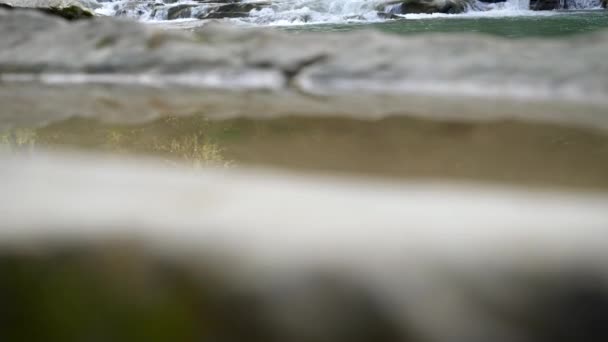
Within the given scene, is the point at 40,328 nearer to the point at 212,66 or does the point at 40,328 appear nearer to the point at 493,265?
the point at 493,265

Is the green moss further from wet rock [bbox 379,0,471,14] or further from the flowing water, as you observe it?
wet rock [bbox 379,0,471,14]

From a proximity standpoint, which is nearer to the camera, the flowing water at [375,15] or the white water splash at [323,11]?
the flowing water at [375,15]

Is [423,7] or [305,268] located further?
[423,7]

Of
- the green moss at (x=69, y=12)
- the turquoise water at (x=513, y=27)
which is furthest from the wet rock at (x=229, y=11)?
the green moss at (x=69, y=12)

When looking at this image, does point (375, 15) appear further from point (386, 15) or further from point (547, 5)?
point (547, 5)

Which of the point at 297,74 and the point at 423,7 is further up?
the point at 297,74

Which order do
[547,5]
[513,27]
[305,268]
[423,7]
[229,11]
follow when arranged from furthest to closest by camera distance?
[547,5]
[229,11]
[423,7]
[513,27]
[305,268]

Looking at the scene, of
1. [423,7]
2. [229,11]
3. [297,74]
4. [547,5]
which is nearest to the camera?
[297,74]

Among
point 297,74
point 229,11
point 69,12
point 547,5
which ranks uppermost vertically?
point 297,74

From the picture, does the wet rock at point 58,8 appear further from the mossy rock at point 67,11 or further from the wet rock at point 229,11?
the wet rock at point 229,11

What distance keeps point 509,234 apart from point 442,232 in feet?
0.27

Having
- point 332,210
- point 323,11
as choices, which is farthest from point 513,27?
point 332,210

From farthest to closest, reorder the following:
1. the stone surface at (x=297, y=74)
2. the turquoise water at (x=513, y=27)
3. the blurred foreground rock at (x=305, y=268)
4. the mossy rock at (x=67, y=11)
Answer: the turquoise water at (x=513, y=27) < the mossy rock at (x=67, y=11) < the stone surface at (x=297, y=74) < the blurred foreground rock at (x=305, y=268)

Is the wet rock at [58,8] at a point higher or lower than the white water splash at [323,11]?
higher
